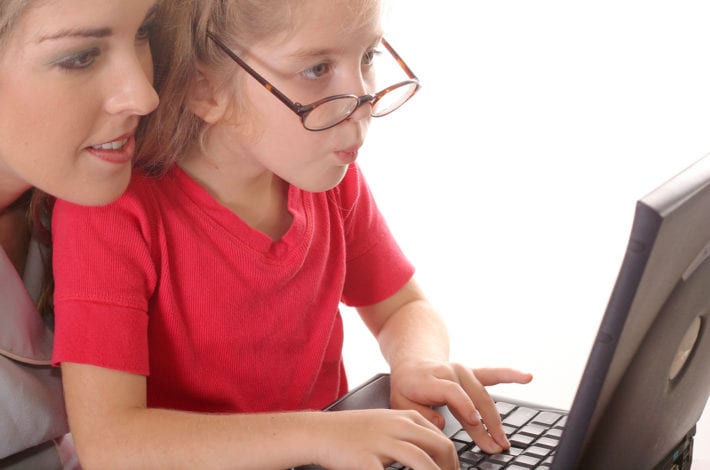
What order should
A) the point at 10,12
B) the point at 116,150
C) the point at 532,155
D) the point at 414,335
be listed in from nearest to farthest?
the point at 10,12, the point at 116,150, the point at 414,335, the point at 532,155

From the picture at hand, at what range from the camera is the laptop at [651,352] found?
2.19 ft

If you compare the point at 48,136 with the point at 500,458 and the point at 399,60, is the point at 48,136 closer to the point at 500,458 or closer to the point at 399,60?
the point at 399,60

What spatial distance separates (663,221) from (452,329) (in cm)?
162

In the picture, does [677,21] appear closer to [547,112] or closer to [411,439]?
[547,112]

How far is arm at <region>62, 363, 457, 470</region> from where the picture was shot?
95 centimetres

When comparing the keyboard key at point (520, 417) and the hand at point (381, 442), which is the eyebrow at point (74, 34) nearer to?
the hand at point (381, 442)

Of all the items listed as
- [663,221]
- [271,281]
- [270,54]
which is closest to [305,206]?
[271,281]

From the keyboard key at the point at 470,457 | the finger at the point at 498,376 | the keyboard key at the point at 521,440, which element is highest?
the finger at the point at 498,376

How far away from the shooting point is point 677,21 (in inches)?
80.0

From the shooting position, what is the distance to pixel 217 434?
3.26 ft

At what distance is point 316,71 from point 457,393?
1.24 ft

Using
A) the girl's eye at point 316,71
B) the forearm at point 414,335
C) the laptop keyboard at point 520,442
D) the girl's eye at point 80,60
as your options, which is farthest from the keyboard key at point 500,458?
the girl's eye at point 80,60

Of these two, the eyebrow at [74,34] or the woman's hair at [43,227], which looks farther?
the woman's hair at [43,227]

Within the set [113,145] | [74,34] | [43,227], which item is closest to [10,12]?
[74,34]
